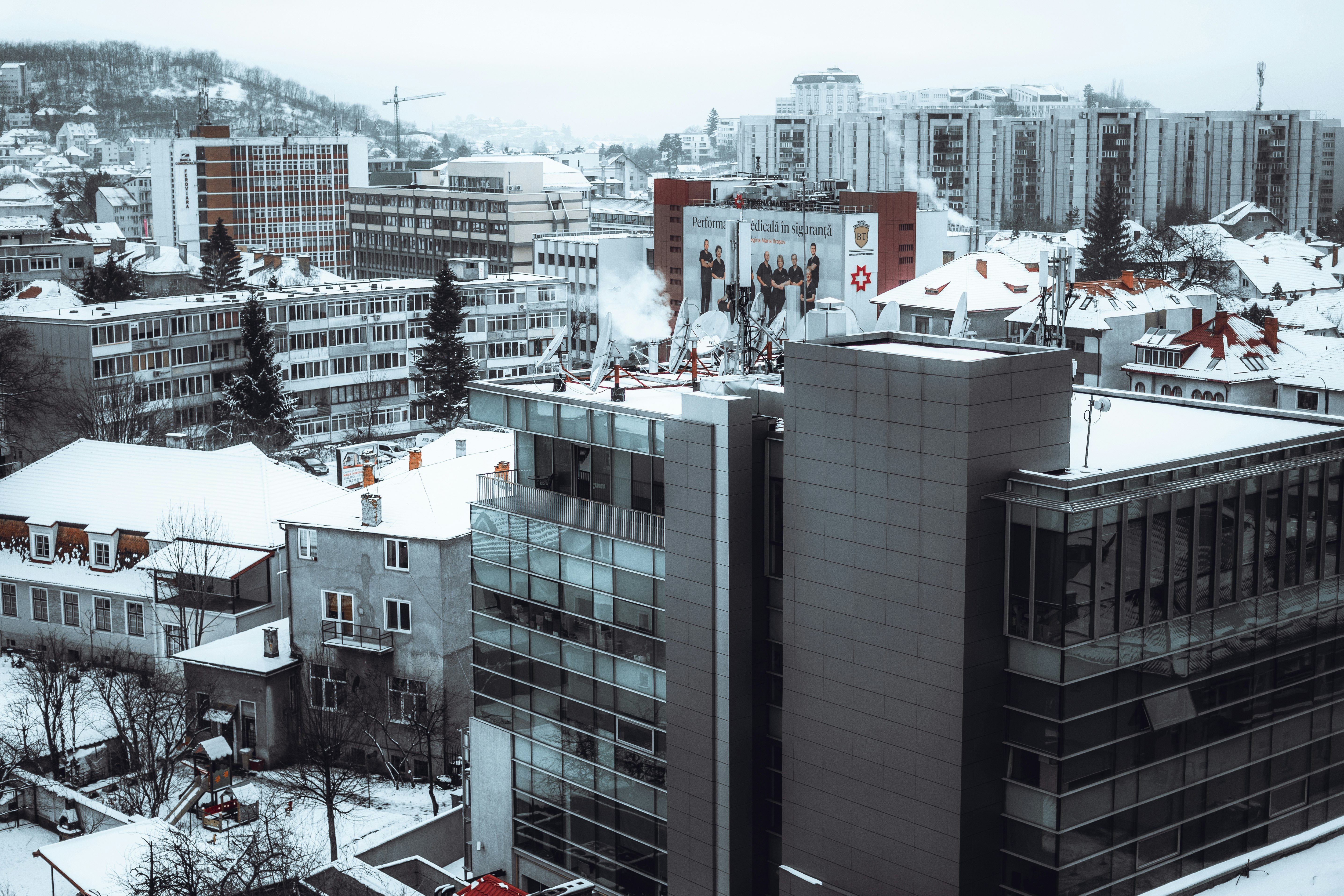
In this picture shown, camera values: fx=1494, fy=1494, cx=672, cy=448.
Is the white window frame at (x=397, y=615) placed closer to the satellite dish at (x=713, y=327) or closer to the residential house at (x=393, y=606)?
the residential house at (x=393, y=606)

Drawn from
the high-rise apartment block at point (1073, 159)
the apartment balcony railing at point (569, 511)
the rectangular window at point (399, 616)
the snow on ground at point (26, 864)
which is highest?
the high-rise apartment block at point (1073, 159)

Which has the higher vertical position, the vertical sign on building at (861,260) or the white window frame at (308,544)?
the vertical sign on building at (861,260)

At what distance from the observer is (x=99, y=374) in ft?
247

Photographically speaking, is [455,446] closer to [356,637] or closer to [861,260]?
[356,637]

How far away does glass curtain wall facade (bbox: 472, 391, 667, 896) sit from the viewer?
2928 cm

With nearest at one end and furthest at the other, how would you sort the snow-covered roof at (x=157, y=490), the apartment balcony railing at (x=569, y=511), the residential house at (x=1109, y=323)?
1. the apartment balcony railing at (x=569, y=511)
2. the snow-covered roof at (x=157, y=490)
3. the residential house at (x=1109, y=323)

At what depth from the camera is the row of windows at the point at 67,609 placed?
4878 cm

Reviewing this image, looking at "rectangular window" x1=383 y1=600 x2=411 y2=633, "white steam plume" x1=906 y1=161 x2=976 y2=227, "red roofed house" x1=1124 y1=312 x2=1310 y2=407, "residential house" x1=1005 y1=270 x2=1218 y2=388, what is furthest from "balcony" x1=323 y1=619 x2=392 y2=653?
"white steam plume" x1=906 y1=161 x2=976 y2=227

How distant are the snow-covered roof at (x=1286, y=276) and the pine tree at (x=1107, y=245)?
387 inches

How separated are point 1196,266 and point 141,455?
77429 mm

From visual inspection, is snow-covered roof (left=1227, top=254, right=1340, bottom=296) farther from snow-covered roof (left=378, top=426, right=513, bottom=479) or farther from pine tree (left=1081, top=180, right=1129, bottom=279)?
snow-covered roof (left=378, top=426, right=513, bottom=479)

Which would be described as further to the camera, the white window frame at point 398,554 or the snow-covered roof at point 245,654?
the snow-covered roof at point 245,654

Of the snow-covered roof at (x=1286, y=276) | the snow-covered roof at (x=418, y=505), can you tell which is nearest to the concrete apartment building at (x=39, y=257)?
the snow-covered roof at (x=418, y=505)

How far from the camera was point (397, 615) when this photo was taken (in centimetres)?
4200
